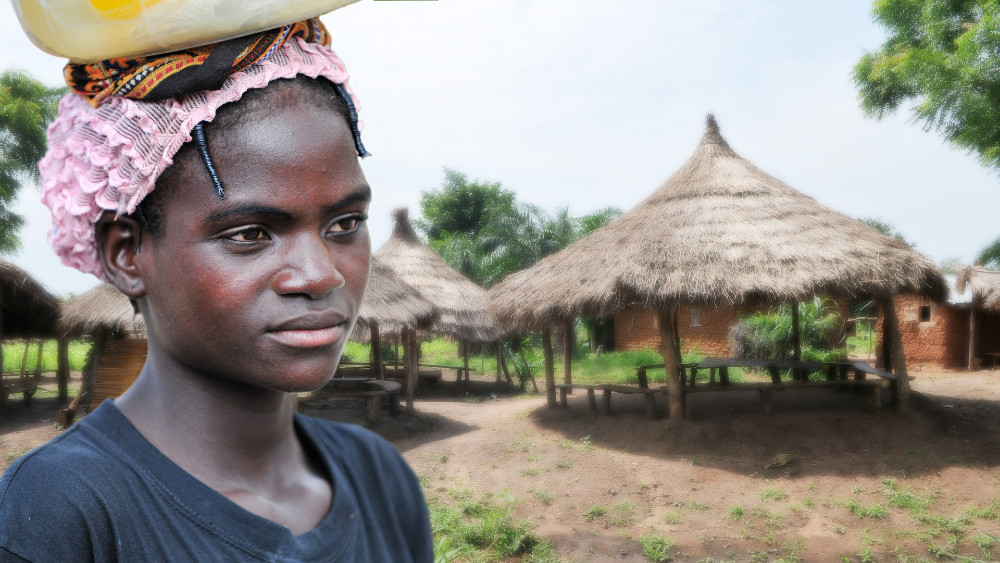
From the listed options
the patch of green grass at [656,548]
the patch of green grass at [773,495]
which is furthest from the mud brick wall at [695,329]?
the patch of green grass at [656,548]

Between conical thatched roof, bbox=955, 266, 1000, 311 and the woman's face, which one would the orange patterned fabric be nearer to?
the woman's face

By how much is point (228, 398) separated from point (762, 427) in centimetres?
879

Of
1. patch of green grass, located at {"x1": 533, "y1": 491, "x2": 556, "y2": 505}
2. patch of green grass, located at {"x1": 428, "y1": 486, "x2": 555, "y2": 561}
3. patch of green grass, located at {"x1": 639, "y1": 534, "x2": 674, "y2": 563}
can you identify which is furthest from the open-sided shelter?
patch of green grass, located at {"x1": 639, "y1": 534, "x2": 674, "y2": 563}

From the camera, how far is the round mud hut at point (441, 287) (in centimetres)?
1595

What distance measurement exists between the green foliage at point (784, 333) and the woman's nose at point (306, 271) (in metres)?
17.0

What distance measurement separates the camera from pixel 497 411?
1216 cm

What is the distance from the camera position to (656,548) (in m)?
5.79

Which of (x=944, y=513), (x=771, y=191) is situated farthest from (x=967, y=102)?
(x=944, y=513)

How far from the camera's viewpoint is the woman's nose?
2.67ft

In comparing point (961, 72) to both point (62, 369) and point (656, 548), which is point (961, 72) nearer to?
point (656, 548)

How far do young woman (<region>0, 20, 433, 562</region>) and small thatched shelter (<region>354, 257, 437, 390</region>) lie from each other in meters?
9.87

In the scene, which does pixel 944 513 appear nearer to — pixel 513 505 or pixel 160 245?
pixel 513 505

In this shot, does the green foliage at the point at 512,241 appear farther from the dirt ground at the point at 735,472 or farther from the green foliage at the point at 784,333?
the dirt ground at the point at 735,472

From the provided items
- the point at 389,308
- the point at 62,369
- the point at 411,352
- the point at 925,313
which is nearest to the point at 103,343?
the point at 62,369
